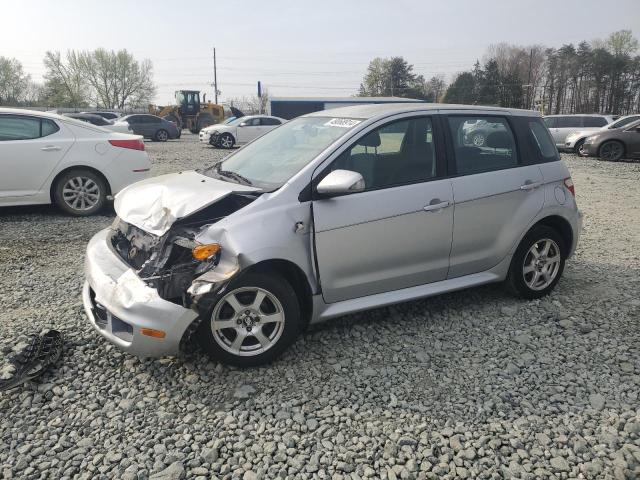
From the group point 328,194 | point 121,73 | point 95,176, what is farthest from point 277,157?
point 121,73

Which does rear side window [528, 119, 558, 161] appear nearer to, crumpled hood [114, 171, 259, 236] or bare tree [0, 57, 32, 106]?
crumpled hood [114, 171, 259, 236]

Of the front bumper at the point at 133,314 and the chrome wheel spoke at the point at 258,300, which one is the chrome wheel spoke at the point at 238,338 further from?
the front bumper at the point at 133,314

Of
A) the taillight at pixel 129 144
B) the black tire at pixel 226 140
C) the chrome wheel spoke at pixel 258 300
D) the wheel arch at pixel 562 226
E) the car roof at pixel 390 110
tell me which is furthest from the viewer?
the black tire at pixel 226 140

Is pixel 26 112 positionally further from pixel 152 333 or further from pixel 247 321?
pixel 247 321

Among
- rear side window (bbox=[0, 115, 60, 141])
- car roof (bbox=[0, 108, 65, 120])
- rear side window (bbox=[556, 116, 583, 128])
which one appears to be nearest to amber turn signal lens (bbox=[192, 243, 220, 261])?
rear side window (bbox=[0, 115, 60, 141])

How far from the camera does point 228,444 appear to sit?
2660 mm

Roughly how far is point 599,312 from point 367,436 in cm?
270

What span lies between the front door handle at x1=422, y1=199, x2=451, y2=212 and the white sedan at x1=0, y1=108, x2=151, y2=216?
549cm

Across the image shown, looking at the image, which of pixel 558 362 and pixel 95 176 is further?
pixel 95 176

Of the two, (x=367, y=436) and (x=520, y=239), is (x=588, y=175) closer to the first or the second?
(x=520, y=239)

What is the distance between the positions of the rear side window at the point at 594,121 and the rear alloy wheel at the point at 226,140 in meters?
15.2

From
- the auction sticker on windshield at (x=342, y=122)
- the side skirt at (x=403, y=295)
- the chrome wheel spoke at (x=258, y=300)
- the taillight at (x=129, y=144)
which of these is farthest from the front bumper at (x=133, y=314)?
the taillight at (x=129, y=144)

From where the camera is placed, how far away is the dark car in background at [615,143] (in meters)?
16.9

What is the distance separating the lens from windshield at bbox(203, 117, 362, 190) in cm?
361
